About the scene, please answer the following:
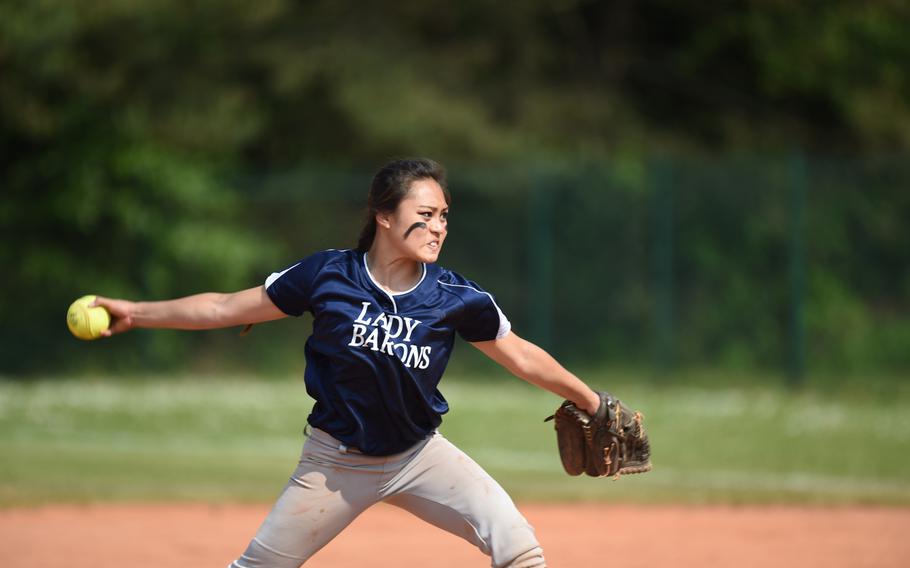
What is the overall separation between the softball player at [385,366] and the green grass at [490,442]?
514cm

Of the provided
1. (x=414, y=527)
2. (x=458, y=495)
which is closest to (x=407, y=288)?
(x=458, y=495)

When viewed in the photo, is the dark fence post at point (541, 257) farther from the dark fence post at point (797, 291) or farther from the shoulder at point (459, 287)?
the shoulder at point (459, 287)

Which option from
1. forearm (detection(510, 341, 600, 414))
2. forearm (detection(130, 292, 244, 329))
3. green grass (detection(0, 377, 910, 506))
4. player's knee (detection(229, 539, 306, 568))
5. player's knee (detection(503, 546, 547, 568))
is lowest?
player's knee (detection(229, 539, 306, 568))

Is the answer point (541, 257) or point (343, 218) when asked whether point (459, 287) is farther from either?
point (343, 218)

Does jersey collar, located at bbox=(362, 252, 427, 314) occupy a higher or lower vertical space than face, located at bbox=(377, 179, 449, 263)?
lower

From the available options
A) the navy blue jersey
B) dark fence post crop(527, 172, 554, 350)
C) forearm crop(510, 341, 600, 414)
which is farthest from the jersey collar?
dark fence post crop(527, 172, 554, 350)

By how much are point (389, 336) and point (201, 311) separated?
2.45ft

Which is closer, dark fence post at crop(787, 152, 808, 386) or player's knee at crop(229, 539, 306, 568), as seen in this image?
player's knee at crop(229, 539, 306, 568)

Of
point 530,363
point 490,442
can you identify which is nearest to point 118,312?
point 530,363

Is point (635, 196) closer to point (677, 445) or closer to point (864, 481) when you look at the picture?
point (677, 445)

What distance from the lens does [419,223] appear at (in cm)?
454

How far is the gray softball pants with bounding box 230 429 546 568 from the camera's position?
174 inches

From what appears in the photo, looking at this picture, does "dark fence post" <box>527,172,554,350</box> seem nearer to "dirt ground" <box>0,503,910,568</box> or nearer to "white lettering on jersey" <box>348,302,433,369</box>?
"dirt ground" <box>0,503,910,568</box>

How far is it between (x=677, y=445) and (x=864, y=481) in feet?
6.96
